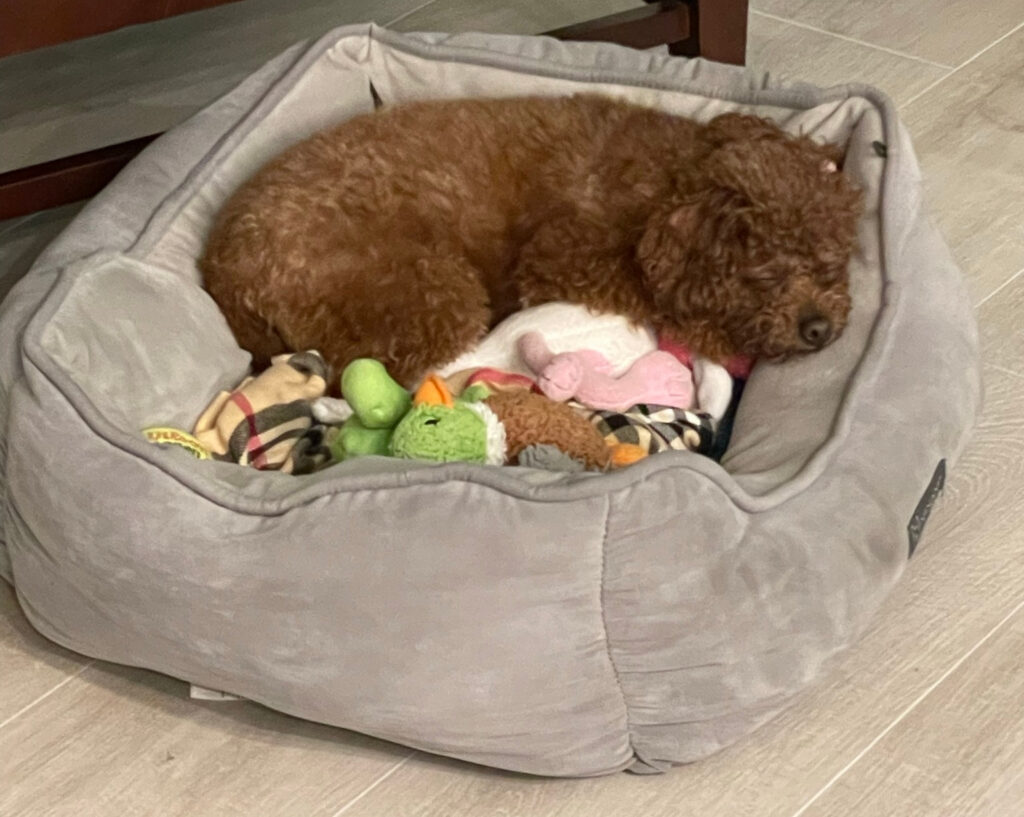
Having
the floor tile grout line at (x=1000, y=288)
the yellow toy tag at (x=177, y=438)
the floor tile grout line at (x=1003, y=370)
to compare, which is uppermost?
the yellow toy tag at (x=177, y=438)

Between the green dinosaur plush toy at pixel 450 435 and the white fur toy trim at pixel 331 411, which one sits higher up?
the green dinosaur plush toy at pixel 450 435

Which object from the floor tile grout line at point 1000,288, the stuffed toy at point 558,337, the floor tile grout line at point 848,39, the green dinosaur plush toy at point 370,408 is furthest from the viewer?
the floor tile grout line at point 848,39

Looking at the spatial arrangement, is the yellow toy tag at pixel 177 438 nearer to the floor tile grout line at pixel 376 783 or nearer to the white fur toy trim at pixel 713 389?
the floor tile grout line at pixel 376 783

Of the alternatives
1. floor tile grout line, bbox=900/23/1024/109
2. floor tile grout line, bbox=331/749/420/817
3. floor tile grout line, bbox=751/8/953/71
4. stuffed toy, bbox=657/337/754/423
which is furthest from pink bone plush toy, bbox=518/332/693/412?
floor tile grout line, bbox=751/8/953/71

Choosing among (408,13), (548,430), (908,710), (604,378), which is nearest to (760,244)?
(604,378)

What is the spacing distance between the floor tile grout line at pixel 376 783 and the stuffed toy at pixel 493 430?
335 millimetres

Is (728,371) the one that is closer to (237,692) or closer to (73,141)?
(237,692)

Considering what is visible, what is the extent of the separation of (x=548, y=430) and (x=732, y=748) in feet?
1.37

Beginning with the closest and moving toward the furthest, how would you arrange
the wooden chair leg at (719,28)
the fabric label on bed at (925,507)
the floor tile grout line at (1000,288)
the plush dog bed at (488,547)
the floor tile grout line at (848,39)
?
the plush dog bed at (488,547) < the fabric label on bed at (925,507) < the floor tile grout line at (1000,288) < the wooden chair leg at (719,28) < the floor tile grout line at (848,39)

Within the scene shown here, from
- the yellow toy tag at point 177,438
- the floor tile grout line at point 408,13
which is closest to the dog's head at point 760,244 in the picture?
the yellow toy tag at point 177,438

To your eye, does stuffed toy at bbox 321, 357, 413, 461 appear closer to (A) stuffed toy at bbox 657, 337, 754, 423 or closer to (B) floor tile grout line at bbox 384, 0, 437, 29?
(A) stuffed toy at bbox 657, 337, 754, 423

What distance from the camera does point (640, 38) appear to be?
8.17 ft

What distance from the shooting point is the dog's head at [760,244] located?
1809mm

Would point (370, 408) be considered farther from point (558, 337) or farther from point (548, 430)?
point (558, 337)
